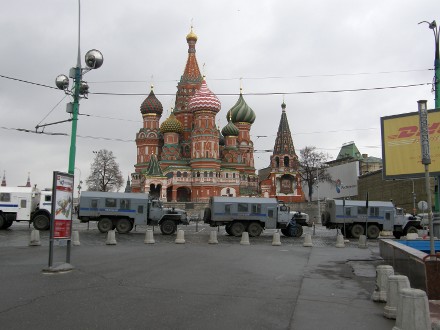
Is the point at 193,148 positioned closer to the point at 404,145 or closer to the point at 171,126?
the point at 171,126

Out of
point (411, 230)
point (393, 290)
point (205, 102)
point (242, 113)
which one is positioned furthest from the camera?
point (242, 113)

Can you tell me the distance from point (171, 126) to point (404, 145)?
58.3 meters

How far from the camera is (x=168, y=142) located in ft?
243

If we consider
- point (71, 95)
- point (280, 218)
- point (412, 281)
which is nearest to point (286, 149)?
point (280, 218)

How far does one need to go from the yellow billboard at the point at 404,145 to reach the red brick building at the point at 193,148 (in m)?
49.7

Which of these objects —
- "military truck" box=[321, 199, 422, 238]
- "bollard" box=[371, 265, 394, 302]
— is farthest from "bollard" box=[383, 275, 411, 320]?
"military truck" box=[321, 199, 422, 238]

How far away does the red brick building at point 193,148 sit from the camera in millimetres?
68688

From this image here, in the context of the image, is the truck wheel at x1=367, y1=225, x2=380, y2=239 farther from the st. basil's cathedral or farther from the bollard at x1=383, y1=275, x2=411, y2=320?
the st. basil's cathedral

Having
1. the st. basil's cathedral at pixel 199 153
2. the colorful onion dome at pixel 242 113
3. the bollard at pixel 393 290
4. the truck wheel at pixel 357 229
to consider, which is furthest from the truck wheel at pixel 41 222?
the colorful onion dome at pixel 242 113

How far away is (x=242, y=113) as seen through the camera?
81.2 metres

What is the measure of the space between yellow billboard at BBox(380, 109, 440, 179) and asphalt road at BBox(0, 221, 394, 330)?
463 cm

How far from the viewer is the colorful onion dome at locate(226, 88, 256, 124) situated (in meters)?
81.3

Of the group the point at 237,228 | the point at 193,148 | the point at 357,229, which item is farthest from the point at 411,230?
the point at 193,148

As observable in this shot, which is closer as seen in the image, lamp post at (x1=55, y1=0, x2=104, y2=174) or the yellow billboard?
lamp post at (x1=55, y1=0, x2=104, y2=174)
